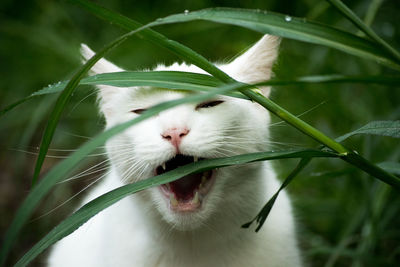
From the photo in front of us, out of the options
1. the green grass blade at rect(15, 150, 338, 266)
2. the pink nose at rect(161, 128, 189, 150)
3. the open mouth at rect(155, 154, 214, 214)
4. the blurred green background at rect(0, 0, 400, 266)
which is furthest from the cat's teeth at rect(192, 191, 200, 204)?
the blurred green background at rect(0, 0, 400, 266)

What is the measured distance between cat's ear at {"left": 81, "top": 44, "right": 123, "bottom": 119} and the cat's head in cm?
8

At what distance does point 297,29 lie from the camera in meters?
1.19

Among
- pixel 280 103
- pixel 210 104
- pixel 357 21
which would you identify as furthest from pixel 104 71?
pixel 280 103

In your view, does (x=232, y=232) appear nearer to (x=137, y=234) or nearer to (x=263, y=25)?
(x=137, y=234)

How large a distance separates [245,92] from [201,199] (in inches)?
19.1

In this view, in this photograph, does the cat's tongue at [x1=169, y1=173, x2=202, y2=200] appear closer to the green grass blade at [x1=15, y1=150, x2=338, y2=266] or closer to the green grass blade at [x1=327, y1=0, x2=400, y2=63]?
the green grass blade at [x1=15, y1=150, x2=338, y2=266]

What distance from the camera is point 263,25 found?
1.17 metres

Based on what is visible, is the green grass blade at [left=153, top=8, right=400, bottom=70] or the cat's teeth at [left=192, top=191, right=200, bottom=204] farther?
the cat's teeth at [left=192, top=191, right=200, bottom=204]

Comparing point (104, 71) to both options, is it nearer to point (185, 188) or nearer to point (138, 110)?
point (138, 110)

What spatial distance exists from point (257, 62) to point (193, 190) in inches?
19.9

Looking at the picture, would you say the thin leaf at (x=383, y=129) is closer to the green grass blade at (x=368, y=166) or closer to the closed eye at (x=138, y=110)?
the green grass blade at (x=368, y=166)

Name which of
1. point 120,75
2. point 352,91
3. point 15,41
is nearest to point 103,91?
point 120,75

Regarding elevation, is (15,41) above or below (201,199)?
above

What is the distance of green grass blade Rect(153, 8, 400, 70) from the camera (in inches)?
46.1
